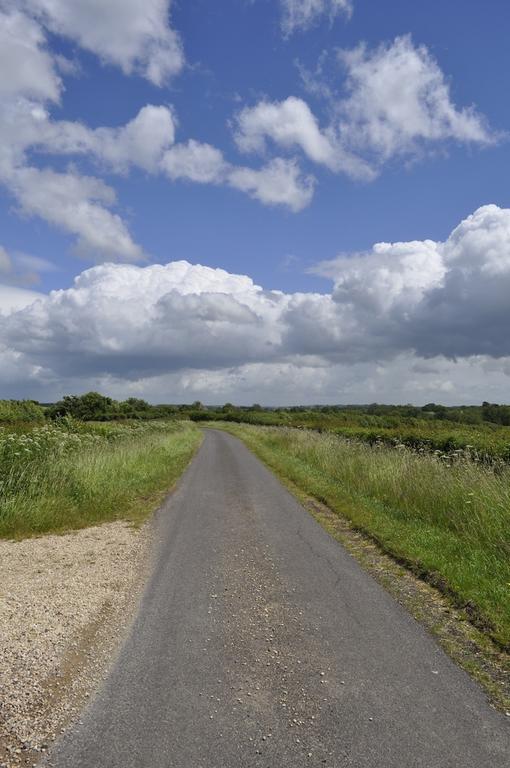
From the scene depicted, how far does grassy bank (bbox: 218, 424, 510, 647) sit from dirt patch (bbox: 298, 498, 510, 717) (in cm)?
14

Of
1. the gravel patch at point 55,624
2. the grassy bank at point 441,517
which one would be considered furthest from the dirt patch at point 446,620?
the gravel patch at point 55,624

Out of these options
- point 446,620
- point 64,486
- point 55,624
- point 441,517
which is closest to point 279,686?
point 446,620

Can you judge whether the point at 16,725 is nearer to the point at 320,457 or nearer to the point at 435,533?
the point at 435,533

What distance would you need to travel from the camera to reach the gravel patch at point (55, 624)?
3.63m

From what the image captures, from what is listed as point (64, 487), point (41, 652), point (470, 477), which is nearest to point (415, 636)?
point (41, 652)

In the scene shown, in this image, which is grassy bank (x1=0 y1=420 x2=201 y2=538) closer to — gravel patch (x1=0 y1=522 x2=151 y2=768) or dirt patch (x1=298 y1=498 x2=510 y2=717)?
gravel patch (x1=0 y1=522 x2=151 y2=768)

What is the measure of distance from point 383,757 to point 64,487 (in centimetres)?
1013

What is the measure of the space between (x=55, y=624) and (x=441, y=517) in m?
7.10

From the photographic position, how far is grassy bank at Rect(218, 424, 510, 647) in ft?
19.9

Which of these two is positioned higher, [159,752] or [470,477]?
[470,477]

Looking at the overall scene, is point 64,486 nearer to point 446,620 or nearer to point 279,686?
point 279,686

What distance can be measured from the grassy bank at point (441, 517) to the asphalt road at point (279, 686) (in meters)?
0.96

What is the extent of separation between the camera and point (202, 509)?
480 inches

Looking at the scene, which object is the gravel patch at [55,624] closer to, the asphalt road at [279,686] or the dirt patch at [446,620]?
the asphalt road at [279,686]
